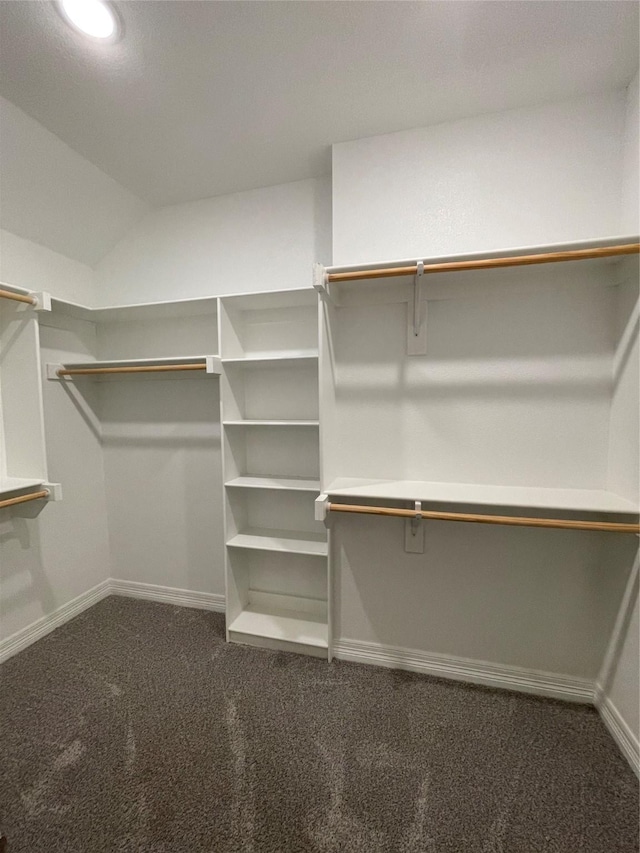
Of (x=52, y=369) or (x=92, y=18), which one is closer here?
(x=92, y=18)

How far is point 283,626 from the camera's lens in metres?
2.11

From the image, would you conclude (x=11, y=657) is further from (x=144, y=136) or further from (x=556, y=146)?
(x=556, y=146)

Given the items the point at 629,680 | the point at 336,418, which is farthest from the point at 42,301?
Answer: the point at 629,680

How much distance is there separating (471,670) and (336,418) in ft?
4.92

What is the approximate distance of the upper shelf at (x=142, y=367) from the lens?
1999 mm

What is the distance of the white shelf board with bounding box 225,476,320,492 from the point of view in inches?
77.1

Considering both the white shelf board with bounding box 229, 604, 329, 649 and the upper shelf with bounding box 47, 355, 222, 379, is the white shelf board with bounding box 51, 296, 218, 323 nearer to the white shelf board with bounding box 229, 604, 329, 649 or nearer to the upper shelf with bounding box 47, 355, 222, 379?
the upper shelf with bounding box 47, 355, 222, 379

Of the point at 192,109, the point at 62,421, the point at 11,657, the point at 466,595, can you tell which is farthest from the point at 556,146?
the point at 11,657

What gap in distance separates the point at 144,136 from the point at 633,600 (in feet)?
10.3

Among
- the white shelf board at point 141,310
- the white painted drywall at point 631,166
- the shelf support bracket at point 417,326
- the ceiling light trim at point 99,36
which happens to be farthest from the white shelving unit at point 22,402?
the white painted drywall at point 631,166

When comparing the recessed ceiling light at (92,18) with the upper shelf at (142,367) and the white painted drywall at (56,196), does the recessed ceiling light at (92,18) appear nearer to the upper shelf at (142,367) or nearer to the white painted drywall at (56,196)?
the white painted drywall at (56,196)

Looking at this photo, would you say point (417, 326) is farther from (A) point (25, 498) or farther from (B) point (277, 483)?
(A) point (25, 498)

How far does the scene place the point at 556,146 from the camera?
1.60 m

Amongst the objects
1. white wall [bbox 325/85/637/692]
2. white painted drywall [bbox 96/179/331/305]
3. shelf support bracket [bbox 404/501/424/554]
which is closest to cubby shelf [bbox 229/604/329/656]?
white wall [bbox 325/85/637/692]
